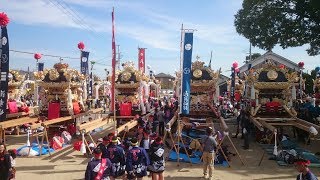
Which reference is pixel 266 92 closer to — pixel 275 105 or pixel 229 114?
pixel 275 105

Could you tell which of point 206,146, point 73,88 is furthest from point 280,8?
point 206,146

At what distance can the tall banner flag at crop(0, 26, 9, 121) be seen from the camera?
12414 millimetres

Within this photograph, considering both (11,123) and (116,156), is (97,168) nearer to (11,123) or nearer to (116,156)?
→ (116,156)

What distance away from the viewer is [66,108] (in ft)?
57.2

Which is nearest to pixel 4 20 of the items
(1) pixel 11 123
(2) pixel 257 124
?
(1) pixel 11 123

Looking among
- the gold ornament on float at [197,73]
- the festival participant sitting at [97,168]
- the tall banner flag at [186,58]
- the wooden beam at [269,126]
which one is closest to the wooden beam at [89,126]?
the tall banner flag at [186,58]

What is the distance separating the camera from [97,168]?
265 inches

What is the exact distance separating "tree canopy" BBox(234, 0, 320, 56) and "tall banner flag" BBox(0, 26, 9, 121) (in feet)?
58.6

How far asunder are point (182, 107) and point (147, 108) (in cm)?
686

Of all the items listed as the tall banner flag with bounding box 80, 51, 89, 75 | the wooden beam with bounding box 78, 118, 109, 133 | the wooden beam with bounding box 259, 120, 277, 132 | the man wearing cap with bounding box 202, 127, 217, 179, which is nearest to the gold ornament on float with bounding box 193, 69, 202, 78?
the wooden beam with bounding box 259, 120, 277, 132

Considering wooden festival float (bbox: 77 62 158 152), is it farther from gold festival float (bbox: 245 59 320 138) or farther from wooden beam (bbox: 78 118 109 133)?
gold festival float (bbox: 245 59 320 138)

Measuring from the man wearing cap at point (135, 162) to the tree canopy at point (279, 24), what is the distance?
18106 mm

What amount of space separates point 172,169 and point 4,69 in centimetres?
692

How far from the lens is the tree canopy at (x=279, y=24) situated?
2325 cm
